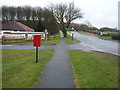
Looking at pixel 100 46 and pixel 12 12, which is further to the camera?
pixel 12 12

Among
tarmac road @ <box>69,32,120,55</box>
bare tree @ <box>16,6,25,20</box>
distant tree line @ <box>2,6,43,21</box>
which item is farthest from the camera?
bare tree @ <box>16,6,25,20</box>

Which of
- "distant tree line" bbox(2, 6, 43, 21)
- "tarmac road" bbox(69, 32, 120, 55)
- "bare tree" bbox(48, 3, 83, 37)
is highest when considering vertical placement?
"distant tree line" bbox(2, 6, 43, 21)

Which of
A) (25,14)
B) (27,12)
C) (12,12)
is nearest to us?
(12,12)

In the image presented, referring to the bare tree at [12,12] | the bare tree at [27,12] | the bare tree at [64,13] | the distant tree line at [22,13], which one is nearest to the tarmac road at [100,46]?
the bare tree at [64,13]

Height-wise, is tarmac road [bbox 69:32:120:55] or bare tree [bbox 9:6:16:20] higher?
bare tree [bbox 9:6:16:20]

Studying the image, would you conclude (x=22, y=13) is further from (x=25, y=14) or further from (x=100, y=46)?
(x=100, y=46)

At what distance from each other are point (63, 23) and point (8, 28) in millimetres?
17773

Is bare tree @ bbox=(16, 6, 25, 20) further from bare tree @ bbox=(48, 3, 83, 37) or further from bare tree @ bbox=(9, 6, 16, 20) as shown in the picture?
bare tree @ bbox=(48, 3, 83, 37)

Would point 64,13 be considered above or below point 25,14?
below

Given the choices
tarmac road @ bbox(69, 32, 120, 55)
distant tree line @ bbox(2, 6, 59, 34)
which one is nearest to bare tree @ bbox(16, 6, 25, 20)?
distant tree line @ bbox(2, 6, 59, 34)

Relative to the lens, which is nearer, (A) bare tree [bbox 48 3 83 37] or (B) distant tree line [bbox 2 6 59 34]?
(A) bare tree [bbox 48 3 83 37]

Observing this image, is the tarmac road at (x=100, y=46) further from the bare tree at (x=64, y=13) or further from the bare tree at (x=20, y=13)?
the bare tree at (x=20, y=13)

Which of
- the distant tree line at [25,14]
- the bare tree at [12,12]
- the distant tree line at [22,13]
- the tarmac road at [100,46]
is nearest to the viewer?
the tarmac road at [100,46]

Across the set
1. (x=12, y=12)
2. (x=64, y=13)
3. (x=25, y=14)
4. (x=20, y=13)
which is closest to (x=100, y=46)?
(x=64, y=13)
